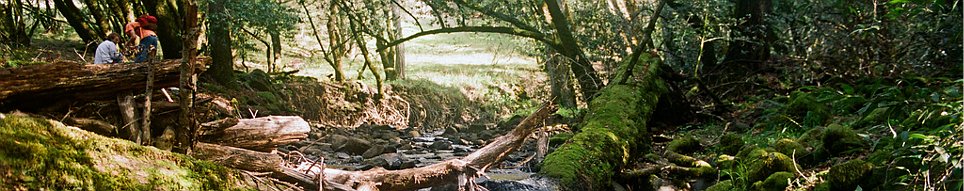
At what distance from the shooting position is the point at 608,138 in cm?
603

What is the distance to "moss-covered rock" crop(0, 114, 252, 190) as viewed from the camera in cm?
241

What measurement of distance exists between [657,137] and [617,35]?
502 cm

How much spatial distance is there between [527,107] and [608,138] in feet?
45.7

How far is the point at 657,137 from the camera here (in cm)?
887

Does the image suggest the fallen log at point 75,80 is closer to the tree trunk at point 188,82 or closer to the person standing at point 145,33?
the tree trunk at point 188,82

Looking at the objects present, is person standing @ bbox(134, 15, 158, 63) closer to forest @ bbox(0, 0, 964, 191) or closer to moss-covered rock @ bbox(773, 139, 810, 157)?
forest @ bbox(0, 0, 964, 191)

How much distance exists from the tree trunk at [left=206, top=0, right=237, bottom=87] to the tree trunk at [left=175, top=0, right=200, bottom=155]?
7.82 meters

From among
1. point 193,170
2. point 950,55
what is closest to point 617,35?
point 950,55

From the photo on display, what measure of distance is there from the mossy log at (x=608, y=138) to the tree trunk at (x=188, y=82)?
6.77 feet

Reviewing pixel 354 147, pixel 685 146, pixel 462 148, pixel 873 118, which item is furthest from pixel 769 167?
pixel 462 148

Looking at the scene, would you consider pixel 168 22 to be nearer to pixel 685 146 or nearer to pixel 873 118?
pixel 685 146

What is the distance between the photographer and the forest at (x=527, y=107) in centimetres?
369

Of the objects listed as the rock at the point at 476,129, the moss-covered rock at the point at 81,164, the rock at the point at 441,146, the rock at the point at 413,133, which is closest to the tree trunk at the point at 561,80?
the rock at the point at 476,129

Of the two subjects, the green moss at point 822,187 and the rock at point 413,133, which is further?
the rock at point 413,133
